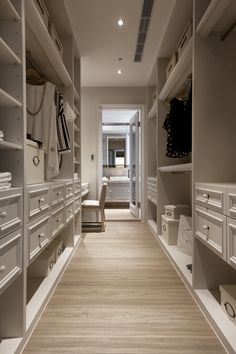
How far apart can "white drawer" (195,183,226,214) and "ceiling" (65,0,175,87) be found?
6.24ft

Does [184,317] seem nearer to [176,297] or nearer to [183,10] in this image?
[176,297]

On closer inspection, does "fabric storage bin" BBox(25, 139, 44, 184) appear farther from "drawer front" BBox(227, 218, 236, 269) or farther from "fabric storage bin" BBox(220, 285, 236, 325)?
"fabric storage bin" BBox(220, 285, 236, 325)

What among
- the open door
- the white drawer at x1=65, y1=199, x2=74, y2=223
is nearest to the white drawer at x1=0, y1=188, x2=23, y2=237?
the white drawer at x1=65, y1=199, x2=74, y2=223

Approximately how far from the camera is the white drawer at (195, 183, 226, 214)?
1.57m

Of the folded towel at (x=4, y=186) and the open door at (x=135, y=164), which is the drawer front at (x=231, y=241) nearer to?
the folded towel at (x=4, y=186)

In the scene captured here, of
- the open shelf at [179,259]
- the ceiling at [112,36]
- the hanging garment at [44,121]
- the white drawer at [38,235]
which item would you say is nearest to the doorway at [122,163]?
the ceiling at [112,36]

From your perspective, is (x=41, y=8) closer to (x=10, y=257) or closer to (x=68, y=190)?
(x=68, y=190)

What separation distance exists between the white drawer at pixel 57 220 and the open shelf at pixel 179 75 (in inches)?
69.8

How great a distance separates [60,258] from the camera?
2.87m

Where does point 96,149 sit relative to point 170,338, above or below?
above

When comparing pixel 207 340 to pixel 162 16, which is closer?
pixel 207 340

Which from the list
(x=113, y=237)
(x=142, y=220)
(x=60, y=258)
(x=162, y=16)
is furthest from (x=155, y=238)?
(x=162, y=16)

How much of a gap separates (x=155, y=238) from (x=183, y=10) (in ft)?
9.39

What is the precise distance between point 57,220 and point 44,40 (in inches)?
58.8
